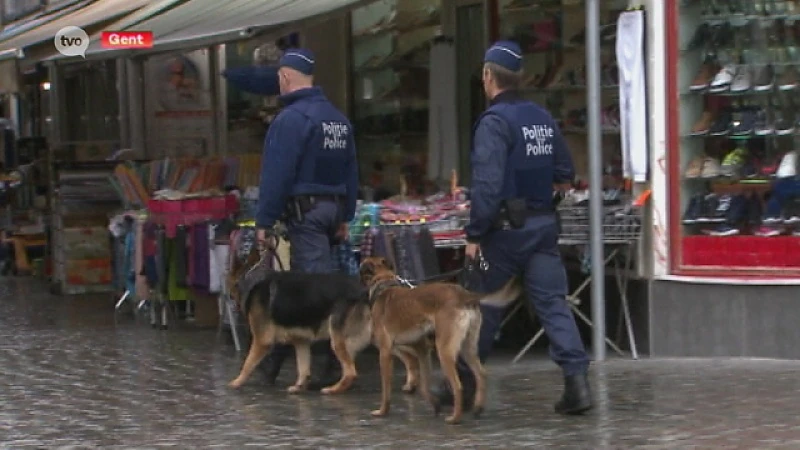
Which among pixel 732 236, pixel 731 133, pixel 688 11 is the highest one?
pixel 688 11

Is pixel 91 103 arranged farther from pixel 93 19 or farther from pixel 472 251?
pixel 472 251

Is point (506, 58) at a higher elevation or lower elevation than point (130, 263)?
higher

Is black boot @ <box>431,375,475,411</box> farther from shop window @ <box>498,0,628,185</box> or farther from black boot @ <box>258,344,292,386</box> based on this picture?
shop window @ <box>498,0,628,185</box>

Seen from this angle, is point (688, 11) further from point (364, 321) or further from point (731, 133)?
point (364, 321)

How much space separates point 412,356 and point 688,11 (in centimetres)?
332

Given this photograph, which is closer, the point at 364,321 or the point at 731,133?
the point at 364,321

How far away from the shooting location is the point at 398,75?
1576 cm

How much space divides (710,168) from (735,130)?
11.7 inches

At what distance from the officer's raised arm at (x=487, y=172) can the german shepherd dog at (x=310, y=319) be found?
1081 millimetres

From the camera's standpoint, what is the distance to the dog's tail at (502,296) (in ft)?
28.8

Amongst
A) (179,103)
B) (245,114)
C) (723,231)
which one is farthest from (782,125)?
(179,103)

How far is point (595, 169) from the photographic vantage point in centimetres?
1079

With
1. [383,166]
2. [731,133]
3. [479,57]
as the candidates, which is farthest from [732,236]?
[383,166]

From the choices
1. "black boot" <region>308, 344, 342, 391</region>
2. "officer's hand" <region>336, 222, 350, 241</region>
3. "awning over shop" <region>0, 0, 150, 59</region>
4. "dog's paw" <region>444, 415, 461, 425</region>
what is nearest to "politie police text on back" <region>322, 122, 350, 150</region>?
"officer's hand" <region>336, 222, 350, 241</region>
